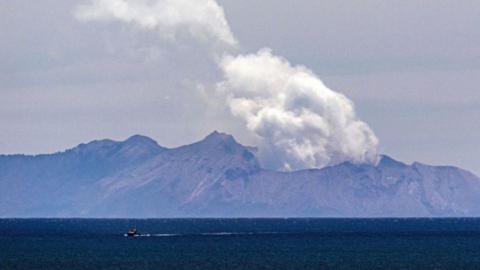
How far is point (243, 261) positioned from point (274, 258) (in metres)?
8.79

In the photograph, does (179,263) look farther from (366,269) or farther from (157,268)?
(366,269)

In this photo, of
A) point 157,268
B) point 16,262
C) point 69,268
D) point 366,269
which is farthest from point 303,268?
point 16,262

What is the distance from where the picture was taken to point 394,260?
185250 mm

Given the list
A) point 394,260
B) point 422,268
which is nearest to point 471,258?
point 394,260

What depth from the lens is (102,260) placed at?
186000 millimetres

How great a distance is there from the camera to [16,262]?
17875cm

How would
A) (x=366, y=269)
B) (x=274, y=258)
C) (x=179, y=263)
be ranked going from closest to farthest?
(x=366, y=269)
(x=179, y=263)
(x=274, y=258)

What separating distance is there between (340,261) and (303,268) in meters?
19.3

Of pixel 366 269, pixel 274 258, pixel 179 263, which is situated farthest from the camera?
pixel 274 258

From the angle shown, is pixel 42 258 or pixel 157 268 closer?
pixel 157 268

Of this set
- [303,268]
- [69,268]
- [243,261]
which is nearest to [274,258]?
[243,261]

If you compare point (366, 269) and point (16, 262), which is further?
point (16, 262)

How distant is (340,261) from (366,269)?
19.0 metres

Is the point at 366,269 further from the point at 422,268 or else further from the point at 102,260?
the point at 102,260
